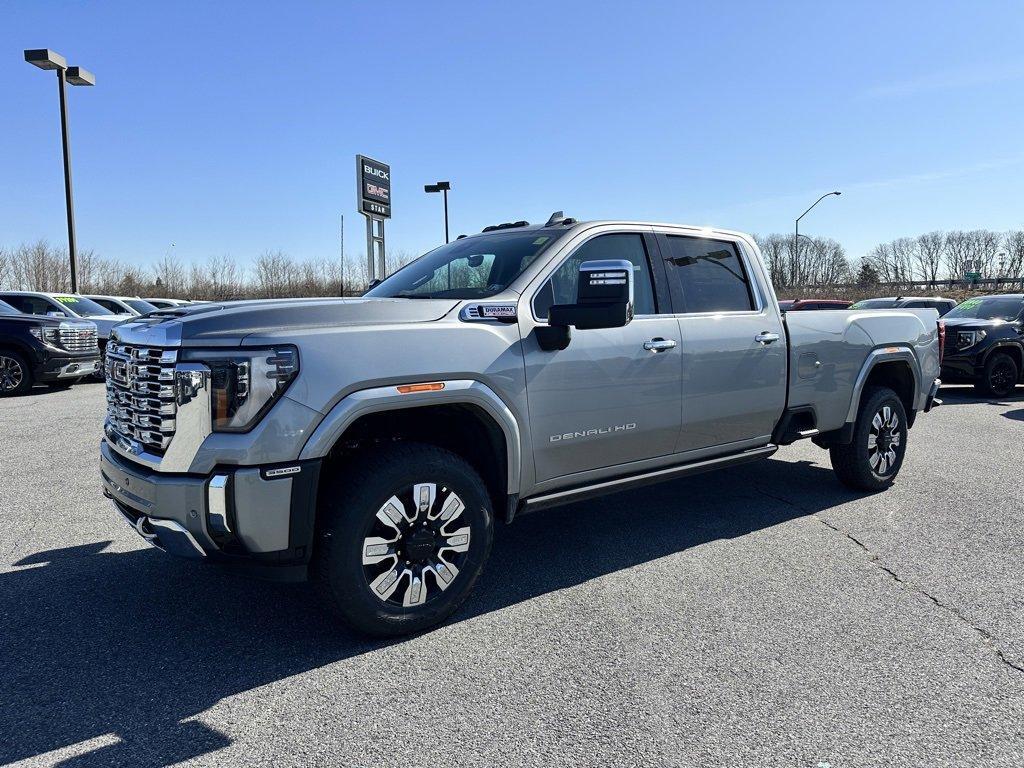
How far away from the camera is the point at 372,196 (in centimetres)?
2344

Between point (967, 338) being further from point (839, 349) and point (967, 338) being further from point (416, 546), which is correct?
point (416, 546)

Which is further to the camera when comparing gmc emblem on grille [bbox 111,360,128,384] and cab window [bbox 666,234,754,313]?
cab window [bbox 666,234,754,313]

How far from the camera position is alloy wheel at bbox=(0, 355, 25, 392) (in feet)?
39.2

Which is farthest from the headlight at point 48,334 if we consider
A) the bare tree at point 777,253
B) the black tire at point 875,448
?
the bare tree at point 777,253

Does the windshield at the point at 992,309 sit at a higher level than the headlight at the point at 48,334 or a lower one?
higher

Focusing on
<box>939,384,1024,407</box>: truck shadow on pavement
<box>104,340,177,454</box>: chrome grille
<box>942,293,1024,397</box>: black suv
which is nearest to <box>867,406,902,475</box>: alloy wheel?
<box>104,340,177,454</box>: chrome grille

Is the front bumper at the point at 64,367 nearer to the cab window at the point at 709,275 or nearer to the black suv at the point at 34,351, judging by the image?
the black suv at the point at 34,351

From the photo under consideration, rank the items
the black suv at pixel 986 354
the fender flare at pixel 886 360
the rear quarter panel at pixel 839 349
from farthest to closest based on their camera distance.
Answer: the black suv at pixel 986 354, the fender flare at pixel 886 360, the rear quarter panel at pixel 839 349

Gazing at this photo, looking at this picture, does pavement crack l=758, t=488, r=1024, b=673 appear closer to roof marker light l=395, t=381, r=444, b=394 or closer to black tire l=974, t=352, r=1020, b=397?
roof marker light l=395, t=381, r=444, b=394

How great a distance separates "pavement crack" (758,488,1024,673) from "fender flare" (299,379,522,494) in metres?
2.21

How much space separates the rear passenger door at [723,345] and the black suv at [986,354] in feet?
28.7

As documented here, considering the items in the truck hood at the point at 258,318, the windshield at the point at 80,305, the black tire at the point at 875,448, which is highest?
the windshield at the point at 80,305

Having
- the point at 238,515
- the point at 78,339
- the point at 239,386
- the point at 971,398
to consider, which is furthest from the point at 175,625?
the point at 971,398

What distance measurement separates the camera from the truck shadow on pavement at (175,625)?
2.63 m
